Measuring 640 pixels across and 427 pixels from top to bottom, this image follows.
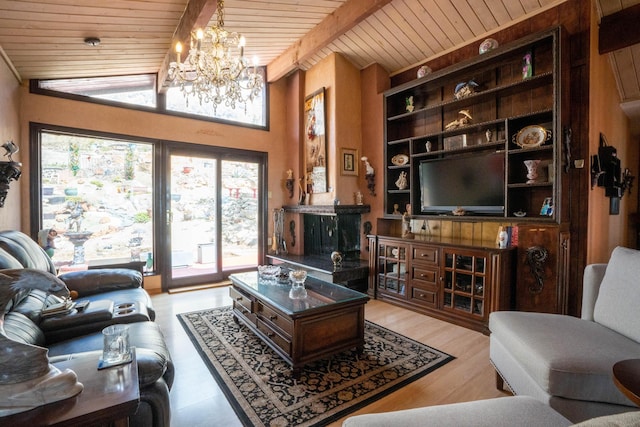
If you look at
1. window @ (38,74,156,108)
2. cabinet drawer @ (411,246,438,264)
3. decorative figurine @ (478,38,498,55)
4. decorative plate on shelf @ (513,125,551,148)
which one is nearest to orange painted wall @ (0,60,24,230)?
window @ (38,74,156,108)

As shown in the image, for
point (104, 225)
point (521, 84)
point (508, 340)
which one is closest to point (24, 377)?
point (508, 340)

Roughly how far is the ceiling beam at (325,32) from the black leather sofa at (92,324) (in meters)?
3.44

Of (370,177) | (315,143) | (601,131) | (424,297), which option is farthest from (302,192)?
(601,131)

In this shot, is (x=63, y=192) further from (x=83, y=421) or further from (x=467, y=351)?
(x=467, y=351)

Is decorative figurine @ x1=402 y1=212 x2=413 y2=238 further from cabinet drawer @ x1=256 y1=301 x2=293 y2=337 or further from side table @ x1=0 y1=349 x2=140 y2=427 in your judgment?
side table @ x1=0 y1=349 x2=140 y2=427

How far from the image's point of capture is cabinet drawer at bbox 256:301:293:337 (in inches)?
87.1

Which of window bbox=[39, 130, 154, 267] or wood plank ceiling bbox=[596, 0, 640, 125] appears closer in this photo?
wood plank ceiling bbox=[596, 0, 640, 125]

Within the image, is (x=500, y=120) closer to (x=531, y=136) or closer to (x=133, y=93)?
(x=531, y=136)

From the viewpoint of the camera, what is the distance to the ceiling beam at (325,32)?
3.16 meters

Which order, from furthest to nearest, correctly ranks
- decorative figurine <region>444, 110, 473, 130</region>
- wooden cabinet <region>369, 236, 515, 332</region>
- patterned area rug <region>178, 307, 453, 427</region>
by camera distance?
1. decorative figurine <region>444, 110, 473, 130</region>
2. wooden cabinet <region>369, 236, 515, 332</region>
3. patterned area rug <region>178, 307, 453, 427</region>

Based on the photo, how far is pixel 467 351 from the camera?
2559 mm

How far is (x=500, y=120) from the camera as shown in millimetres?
3096

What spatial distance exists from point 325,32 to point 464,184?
2.54 meters

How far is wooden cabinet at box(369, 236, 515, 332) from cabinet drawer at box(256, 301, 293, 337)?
1.89 m
